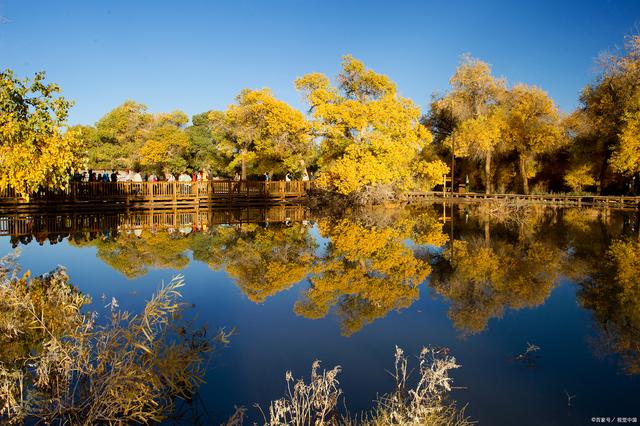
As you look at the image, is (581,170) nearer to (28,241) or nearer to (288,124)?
(288,124)

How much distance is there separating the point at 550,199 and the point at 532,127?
643 centimetres

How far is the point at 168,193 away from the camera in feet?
93.5

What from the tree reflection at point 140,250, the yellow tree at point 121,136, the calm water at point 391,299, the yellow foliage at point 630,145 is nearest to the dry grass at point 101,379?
the calm water at point 391,299

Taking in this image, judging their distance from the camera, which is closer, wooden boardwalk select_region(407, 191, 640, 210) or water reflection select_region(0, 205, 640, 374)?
water reflection select_region(0, 205, 640, 374)

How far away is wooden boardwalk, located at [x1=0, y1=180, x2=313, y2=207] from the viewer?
80.4 feet

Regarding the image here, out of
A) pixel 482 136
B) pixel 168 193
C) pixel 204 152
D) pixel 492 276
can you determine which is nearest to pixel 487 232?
pixel 492 276

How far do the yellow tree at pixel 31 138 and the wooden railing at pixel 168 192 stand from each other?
15814 mm

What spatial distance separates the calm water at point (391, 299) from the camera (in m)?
5.43

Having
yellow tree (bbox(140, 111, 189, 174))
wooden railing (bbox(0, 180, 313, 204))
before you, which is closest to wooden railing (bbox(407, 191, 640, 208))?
wooden railing (bbox(0, 180, 313, 204))

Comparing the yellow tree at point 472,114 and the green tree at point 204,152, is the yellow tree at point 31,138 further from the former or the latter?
the green tree at point 204,152

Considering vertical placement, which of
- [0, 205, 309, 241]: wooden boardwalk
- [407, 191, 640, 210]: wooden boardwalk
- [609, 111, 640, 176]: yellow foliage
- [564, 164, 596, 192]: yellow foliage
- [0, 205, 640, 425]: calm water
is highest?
[609, 111, 640, 176]: yellow foliage

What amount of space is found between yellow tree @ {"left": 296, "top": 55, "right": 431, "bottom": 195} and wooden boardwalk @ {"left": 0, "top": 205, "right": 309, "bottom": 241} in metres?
3.62

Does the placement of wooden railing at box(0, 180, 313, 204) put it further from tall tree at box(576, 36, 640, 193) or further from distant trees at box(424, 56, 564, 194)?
tall tree at box(576, 36, 640, 193)

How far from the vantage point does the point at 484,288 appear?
31.6 feet
